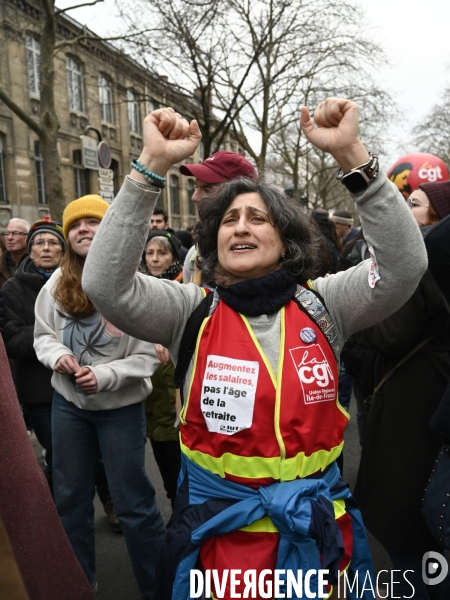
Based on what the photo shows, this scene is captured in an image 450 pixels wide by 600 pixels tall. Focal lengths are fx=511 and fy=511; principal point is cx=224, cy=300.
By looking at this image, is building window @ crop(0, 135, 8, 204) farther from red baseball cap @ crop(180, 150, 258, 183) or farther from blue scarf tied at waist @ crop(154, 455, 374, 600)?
A: blue scarf tied at waist @ crop(154, 455, 374, 600)

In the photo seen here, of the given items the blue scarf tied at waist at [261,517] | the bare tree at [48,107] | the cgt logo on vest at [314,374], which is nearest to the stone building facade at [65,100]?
the bare tree at [48,107]

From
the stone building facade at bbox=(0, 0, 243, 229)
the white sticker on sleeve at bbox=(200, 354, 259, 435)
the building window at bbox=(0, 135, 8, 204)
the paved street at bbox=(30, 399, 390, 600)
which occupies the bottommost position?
the paved street at bbox=(30, 399, 390, 600)

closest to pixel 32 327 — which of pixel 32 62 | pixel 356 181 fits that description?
pixel 356 181

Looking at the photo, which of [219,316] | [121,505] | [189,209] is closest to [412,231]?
[219,316]

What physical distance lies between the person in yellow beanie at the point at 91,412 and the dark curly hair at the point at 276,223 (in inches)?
33.5

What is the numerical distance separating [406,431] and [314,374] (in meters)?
0.92

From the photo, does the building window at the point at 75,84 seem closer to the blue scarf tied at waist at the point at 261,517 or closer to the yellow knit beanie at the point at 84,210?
the yellow knit beanie at the point at 84,210

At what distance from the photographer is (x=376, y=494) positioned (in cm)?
226

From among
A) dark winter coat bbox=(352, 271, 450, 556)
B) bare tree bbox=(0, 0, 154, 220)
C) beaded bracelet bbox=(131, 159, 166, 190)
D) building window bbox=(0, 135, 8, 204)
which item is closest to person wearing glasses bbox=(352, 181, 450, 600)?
dark winter coat bbox=(352, 271, 450, 556)

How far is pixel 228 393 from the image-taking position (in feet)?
4.84

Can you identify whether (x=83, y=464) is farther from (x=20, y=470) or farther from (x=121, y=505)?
(x=20, y=470)

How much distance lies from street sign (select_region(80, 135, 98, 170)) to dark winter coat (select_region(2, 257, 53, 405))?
5103 millimetres

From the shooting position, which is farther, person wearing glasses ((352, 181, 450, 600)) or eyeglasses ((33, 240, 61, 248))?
eyeglasses ((33, 240, 61, 248))

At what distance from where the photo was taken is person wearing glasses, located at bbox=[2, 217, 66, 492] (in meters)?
3.02
